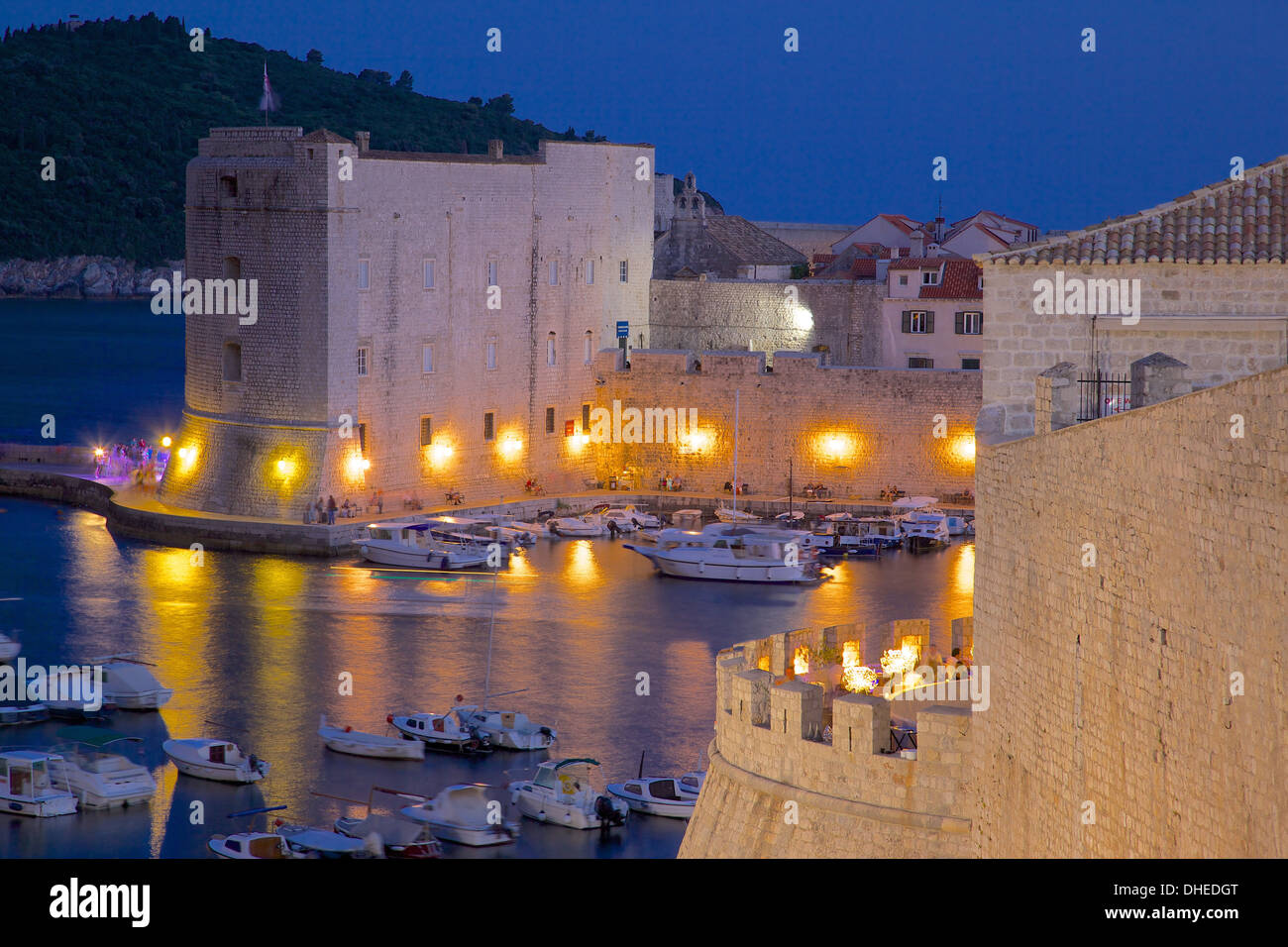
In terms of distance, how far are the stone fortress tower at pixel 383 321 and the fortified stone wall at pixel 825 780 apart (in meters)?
23.6

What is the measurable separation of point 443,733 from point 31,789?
428cm

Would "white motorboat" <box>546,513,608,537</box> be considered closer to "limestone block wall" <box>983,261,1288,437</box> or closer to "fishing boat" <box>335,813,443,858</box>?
"fishing boat" <box>335,813,443,858</box>

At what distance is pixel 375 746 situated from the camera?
68.4 ft

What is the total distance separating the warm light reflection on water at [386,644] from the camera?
19484 mm

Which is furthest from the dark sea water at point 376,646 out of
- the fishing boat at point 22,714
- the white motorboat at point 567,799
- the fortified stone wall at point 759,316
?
the fortified stone wall at point 759,316

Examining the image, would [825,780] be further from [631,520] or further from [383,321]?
[631,520]

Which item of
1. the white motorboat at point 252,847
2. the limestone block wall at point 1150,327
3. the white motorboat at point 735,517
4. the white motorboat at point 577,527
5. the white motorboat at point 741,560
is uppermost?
the limestone block wall at point 1150,327

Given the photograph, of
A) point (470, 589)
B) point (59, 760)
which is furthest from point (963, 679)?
point (470, 589)

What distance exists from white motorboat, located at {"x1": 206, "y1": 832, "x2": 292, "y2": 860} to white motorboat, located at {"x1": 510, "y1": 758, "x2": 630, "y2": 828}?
8.33 feet

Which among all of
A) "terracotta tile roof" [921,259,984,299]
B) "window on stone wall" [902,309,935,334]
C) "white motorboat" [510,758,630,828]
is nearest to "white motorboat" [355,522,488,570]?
"window on stone wall" [902,309,935,334]

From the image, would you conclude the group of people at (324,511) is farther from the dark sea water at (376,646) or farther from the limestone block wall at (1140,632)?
the limestone block wall at (1140,632)

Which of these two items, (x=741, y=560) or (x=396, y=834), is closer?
(x=396, y=834)

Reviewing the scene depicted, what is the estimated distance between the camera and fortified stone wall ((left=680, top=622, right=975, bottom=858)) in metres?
9.29

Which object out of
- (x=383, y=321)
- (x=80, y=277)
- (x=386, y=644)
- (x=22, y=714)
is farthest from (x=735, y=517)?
(x=80, y=277)
